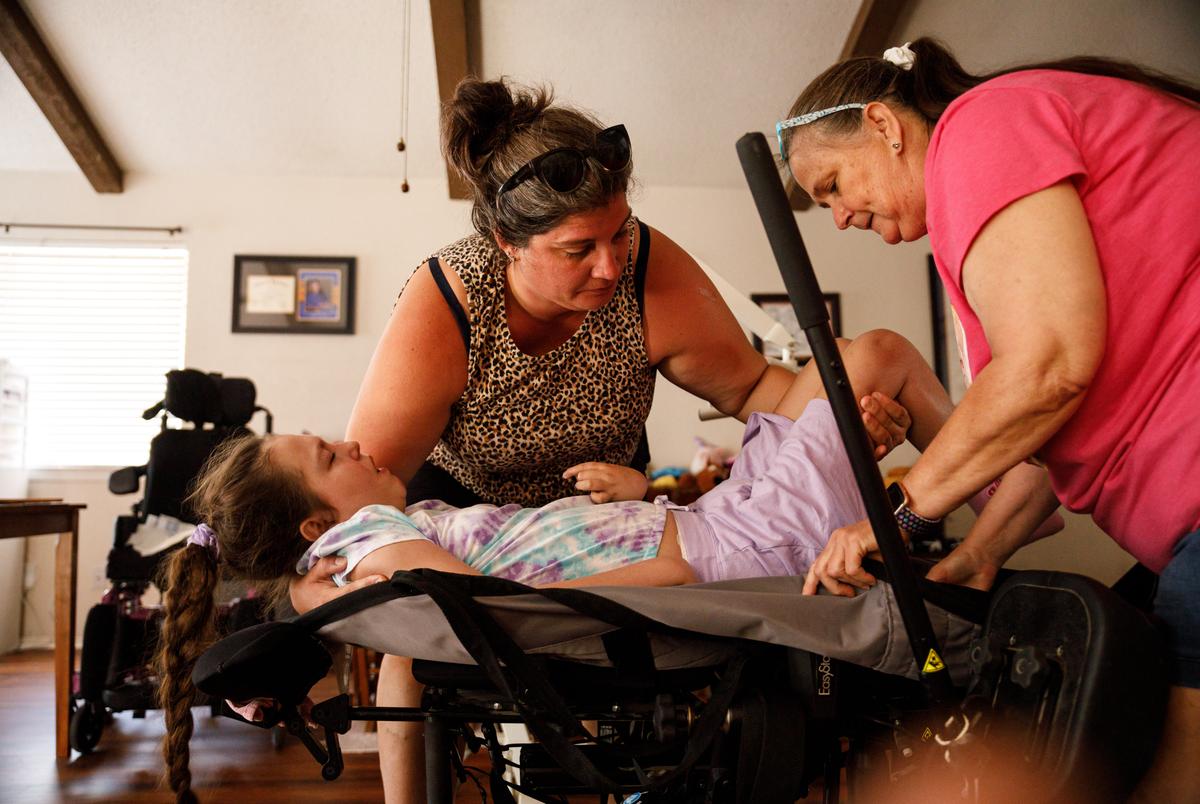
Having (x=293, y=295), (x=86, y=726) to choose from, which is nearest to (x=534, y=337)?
(x=86, y=726)

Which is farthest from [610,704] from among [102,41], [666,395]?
[102,41]

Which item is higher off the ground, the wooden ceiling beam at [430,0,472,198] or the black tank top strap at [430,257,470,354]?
the wooden ceiling beam at [430,0,472,198]

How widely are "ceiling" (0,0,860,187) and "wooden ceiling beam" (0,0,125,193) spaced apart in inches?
2.5

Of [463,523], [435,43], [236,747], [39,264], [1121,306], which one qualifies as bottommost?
[236,747]

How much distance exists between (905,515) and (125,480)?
322 cm

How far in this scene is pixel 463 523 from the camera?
1.40 metres

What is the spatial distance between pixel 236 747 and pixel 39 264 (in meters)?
3.51

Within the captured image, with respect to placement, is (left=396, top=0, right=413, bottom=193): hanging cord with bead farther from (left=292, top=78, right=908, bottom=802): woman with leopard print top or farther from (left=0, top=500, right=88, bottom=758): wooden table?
(left=292, top=78, right=908, bottom=802): woman with leopard print top

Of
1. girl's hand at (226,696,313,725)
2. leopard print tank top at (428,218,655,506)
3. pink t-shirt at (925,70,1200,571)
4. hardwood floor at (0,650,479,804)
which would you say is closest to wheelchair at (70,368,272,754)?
hardwood floor at (0,650,479,804)

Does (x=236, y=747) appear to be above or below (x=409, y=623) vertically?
below

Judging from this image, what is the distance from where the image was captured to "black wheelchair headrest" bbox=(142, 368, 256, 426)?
3371 millimetres

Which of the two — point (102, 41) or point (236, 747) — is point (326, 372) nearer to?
point (102, 41)

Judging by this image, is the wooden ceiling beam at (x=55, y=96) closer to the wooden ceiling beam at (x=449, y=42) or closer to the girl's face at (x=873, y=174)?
the wooden ceiling beam at (x=449, y=42)

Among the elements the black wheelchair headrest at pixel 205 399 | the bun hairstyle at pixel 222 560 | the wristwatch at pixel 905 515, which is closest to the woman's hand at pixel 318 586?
the bun hairstyle at pixel 222 560
